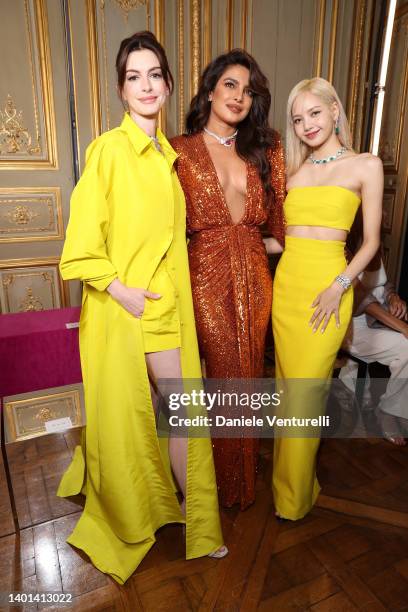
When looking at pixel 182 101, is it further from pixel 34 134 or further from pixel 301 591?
pixel 301 591

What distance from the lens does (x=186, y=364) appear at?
1677mm

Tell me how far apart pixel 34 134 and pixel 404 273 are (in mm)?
3083

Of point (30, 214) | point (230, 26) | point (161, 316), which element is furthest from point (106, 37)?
point (161, 316)

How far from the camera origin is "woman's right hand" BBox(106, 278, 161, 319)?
150 cm

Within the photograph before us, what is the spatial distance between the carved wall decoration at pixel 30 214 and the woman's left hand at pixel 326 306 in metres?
2.15

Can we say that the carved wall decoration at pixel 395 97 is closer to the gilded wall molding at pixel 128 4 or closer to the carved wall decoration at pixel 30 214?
the gilded wall molding at pixel 128 4

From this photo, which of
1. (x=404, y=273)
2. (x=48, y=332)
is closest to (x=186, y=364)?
(x=48, y=332)

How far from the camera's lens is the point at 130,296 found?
1497mm

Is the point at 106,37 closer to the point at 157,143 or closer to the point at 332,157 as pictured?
the point at 157,143

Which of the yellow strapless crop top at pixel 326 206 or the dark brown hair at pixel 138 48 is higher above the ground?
the dark brown hair at pixel 138 48

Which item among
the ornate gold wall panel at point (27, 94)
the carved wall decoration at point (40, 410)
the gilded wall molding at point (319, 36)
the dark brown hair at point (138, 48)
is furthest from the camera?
the gilded wall molding at point (319, 36)

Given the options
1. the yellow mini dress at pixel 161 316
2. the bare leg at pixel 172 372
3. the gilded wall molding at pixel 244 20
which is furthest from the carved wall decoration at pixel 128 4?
the bare leg at pixel 172 372

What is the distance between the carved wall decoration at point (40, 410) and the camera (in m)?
Answer: 2.02

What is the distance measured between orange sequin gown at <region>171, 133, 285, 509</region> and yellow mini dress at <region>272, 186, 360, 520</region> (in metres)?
0.09
